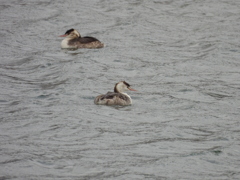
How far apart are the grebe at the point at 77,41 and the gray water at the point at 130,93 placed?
25 centimetres

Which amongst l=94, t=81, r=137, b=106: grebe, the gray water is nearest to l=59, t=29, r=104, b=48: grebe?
the gray water

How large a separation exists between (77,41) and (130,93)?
5.79 m

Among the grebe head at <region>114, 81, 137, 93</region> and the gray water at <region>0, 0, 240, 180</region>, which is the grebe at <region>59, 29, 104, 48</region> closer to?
the gray water at <region>0, 0, 240, 180</region>

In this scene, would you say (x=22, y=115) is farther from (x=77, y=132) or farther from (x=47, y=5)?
(x=47, y=5)

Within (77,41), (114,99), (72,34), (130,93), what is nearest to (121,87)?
(114,99)

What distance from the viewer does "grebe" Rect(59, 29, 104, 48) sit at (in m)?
21.2

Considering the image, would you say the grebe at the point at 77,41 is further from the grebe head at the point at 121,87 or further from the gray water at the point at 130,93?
the grebe head at the point at 121,87

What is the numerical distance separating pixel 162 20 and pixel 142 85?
889 centimetres

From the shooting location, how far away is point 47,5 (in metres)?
27.9

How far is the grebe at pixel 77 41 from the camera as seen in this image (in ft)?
69.5

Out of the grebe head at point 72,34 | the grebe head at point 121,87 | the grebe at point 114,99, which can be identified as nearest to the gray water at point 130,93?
the grebe at point 114,99

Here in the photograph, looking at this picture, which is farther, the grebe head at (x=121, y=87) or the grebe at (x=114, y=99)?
the grebe head at (x=121, y=87)

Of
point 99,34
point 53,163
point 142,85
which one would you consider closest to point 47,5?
point 99,34

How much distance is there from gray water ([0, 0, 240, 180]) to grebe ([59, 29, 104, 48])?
0.82 ft
